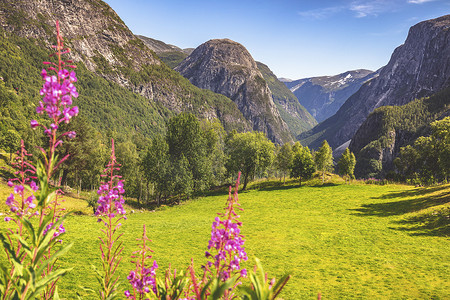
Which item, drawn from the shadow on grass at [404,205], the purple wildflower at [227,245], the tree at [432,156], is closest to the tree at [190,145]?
the shadow on grass at [404,205]

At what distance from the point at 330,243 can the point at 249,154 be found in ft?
106

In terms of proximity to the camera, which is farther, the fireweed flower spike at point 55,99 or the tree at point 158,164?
the tree at point 158,164

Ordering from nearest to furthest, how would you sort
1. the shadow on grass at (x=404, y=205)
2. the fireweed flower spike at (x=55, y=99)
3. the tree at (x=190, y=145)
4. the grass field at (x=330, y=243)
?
the fireweed flower spike at (x=55, y=99) < the grass field at (x=330, y=243) < the shadow on grass at (x=404, y=205) < the tree at (x=190, y=145)

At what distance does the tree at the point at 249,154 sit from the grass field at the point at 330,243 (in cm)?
1234

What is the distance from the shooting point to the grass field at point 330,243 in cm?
1581

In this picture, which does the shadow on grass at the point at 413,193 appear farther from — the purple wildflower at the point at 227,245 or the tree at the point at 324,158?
the purple wildflower at the point at 227,245

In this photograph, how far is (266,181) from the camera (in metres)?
64.6

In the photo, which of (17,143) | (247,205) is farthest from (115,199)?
(17,143)

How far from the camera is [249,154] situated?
55344 millimetres

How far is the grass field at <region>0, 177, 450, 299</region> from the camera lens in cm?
1581

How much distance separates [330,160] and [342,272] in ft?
138

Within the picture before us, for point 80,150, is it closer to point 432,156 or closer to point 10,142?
point 10,142

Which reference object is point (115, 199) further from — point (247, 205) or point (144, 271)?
point (247, 205)

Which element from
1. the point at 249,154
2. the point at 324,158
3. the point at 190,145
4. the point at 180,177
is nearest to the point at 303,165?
the point at 324,158
